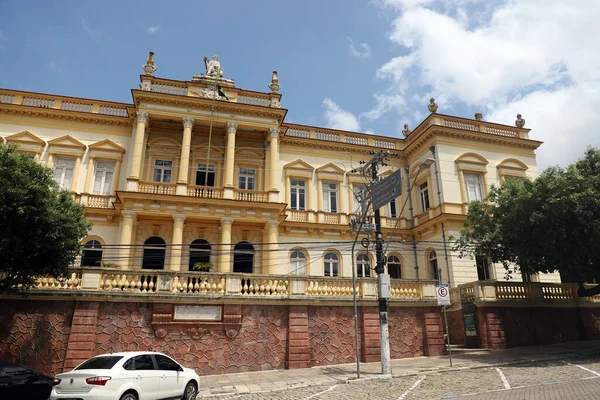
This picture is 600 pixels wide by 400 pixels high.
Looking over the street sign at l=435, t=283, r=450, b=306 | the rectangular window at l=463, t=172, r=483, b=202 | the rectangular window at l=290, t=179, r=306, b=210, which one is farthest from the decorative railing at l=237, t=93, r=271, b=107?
the street sign at l=435, t=283, r=450, b=306

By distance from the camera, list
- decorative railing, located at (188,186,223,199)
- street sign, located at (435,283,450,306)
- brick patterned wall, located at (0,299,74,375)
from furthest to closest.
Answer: decorative railing, located at (188,186,223,199), street sign, located at (435,283,450,306), brick patterned wall, located at (0,299,74,375)

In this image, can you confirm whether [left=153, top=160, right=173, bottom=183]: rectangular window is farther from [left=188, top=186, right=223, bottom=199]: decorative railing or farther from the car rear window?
the car rear window

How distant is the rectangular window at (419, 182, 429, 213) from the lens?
27.0 m

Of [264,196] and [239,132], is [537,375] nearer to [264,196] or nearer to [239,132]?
[264,196]

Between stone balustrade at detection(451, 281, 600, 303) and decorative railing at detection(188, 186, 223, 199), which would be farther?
decorative railing at detection(188, 186, 223, 199)

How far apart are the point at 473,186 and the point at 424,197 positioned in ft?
9.96

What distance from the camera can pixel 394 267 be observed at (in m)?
27.3

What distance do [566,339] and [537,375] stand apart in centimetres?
973

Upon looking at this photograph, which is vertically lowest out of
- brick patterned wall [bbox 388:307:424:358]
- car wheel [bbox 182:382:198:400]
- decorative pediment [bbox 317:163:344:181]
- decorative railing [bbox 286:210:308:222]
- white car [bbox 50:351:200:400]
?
car wheel [bbox 182:382:198:400]

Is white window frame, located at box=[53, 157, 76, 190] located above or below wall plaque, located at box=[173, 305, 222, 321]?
above

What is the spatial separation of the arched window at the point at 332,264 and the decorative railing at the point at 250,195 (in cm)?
545

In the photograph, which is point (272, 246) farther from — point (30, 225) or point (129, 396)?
point (129, 396)

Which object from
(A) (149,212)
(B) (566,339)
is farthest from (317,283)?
(B) (566,339)

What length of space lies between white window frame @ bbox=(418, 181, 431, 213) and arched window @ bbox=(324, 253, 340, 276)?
6.48m
